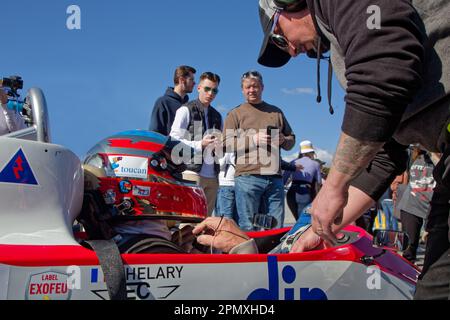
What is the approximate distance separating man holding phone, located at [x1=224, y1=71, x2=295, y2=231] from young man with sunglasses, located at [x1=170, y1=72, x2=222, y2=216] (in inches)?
8.3

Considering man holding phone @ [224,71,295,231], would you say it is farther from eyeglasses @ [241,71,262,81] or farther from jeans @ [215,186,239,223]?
jeans @ [215,186,239,223]

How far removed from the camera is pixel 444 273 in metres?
1.46

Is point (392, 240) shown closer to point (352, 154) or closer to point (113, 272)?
point (352, 154)

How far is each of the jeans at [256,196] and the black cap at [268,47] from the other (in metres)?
2.66

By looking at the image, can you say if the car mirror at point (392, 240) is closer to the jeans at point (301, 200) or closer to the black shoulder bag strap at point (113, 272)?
the black shoulder bag strap at point (113, 272)

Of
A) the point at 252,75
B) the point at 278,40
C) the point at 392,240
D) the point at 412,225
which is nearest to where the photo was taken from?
the point at 278,40

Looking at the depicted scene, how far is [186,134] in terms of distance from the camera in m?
4.63

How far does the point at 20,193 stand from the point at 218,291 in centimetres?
91

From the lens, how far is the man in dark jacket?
4.94 meters

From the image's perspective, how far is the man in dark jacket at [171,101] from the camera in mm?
4938

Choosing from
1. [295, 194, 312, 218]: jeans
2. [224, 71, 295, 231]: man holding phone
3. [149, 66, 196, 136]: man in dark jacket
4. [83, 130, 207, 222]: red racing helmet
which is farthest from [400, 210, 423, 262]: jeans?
[83, 130, 207, 222]: red racing helmet

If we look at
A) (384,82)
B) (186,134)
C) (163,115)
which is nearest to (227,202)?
(186,134)

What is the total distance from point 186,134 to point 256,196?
34.9 inches
